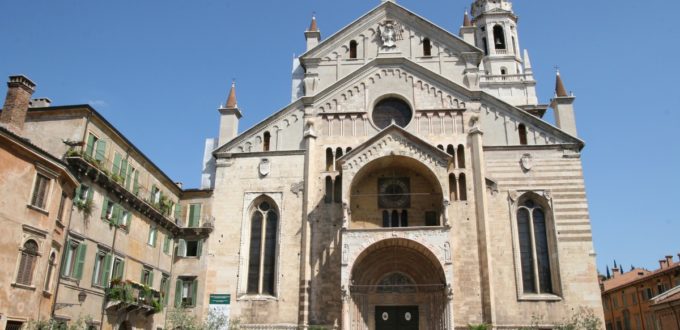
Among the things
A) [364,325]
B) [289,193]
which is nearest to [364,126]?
[289,193]

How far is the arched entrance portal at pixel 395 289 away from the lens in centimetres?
2712

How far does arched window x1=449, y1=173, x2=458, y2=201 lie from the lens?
92.5 ft

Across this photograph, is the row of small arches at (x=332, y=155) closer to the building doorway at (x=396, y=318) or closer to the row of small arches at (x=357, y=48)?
the row of small arches at (x=357, y=48)

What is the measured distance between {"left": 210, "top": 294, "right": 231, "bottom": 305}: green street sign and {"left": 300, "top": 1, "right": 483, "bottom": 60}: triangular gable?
1464cm

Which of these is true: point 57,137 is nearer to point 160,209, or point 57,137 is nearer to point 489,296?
point 160,209

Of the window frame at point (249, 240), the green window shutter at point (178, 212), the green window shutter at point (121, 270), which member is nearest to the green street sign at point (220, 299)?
the window frame at point (249, 240)

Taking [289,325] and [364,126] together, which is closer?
[289,325]

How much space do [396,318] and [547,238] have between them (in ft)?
28.8

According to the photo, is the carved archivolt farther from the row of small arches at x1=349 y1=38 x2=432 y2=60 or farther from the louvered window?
the louvered window

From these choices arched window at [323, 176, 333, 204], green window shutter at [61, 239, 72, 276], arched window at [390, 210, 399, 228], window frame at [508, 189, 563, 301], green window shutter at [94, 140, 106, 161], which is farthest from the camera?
arched window at [323, 176, 333, 204]

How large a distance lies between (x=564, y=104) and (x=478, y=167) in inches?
259

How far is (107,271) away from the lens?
74.8ft

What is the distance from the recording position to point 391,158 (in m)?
28.1

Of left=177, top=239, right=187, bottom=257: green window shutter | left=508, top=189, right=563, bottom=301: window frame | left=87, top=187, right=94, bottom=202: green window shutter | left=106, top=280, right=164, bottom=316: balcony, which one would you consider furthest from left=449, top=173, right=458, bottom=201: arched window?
left=87, top=187, right=94, bottom=202: green window shutter
